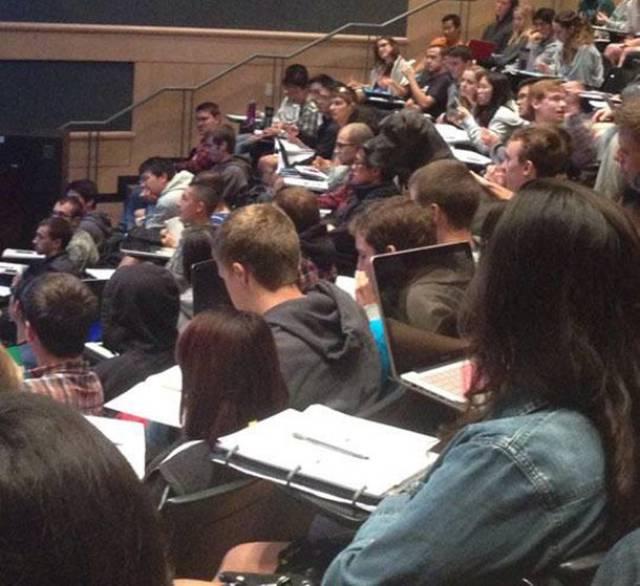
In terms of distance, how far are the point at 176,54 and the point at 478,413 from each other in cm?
1145

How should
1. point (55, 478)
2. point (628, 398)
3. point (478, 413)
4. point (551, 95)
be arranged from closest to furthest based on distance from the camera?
point (55, 478) → point (628, 398) → point (478, 413) → point (551, 95)

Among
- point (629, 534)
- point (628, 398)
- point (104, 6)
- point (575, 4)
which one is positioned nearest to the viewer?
point (629, 534)

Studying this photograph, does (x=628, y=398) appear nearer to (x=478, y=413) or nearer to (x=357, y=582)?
(x=478, y=413)

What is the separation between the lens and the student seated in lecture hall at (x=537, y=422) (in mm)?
1560

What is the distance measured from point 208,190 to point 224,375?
14.1 ft

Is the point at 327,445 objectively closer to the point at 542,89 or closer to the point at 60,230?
the point at 542,89

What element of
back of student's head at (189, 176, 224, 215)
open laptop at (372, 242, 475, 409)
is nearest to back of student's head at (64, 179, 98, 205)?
back of student's head at (189, 176, 224, 215)

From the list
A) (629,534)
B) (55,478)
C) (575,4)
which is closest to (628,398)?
(629,534)

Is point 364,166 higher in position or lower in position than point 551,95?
lower

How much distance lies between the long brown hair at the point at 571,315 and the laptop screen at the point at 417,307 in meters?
1.22

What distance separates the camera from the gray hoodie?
3.05m

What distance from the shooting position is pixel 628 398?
1.64 m

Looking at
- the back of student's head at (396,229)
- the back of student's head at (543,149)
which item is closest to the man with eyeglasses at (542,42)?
the back of student's head at (543,149)

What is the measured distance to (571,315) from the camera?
5.41ft
